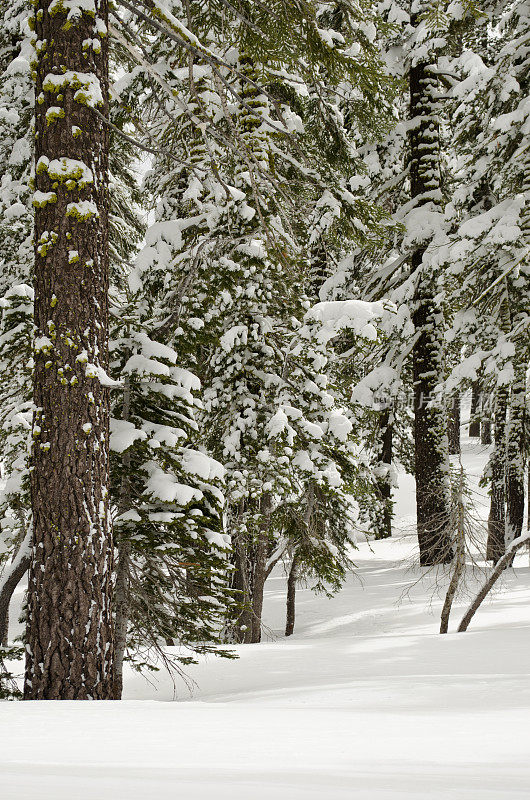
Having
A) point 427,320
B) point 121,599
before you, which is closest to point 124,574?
point 121,599

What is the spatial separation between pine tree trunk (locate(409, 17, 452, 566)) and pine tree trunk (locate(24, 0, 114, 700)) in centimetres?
1027

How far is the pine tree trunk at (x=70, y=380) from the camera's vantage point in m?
4.82

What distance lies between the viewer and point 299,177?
1129cm

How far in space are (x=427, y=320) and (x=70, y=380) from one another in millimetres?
11077

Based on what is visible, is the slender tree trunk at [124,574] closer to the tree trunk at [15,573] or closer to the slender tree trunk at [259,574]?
the tree trunk at [15,573]

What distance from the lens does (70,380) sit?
4.99 m

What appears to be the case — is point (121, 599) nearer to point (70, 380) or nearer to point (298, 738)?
point (70, 380)

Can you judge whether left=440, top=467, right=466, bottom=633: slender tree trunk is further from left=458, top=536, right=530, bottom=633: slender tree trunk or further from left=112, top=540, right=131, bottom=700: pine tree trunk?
left=112, top=540, right=131, bottom=700: pine tree trunk

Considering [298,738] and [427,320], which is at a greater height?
[427,320]

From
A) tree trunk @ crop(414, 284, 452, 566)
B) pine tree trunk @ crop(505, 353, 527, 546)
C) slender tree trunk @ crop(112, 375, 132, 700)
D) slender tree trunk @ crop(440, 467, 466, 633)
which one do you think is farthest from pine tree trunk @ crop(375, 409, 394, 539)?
slender tree trunk @ crop(112, 375, 132, 700)

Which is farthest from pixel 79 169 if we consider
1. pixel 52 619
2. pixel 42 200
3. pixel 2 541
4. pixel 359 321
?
pixel 359 321

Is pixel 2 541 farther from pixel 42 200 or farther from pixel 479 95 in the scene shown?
pixel 479 95

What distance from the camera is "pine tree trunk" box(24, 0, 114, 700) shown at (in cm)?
482

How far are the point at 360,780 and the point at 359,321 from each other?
24.6 feet
